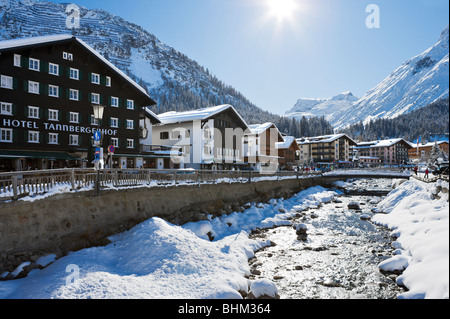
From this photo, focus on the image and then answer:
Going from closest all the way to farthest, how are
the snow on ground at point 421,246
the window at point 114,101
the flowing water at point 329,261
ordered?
the snow on ground at point 421,246, the flowing water at point 329,261, the window at point 114,101

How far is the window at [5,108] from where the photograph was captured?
83.8 ft

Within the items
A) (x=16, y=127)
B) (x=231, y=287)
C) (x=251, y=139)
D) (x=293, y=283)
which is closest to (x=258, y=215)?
(x=293, y=283)

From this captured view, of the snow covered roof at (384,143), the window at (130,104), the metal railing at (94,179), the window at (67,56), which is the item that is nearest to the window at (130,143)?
the window at (130,104)

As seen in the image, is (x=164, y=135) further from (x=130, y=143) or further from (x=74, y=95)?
(x=74, y=95)

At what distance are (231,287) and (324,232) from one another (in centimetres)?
1265

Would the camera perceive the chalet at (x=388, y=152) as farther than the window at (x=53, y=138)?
Yes

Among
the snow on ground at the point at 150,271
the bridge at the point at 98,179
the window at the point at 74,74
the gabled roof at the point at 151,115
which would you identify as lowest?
the snow on ground at the point at 150,271

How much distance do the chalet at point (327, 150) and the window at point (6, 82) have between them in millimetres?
97173

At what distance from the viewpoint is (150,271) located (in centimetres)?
1173

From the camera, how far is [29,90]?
26984 millimetres

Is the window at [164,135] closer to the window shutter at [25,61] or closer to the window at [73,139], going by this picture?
the window at [73,139]

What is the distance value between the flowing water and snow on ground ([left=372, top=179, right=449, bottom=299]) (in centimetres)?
79
